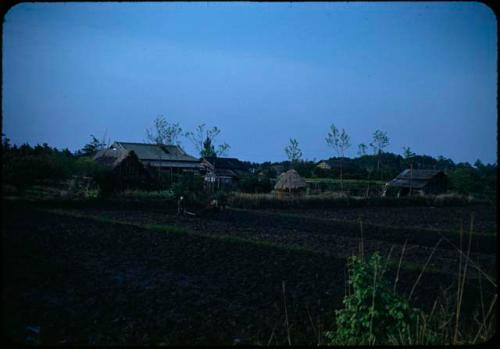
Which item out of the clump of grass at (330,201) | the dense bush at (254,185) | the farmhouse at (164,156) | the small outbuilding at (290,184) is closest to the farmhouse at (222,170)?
the farmhouse at (164,156)

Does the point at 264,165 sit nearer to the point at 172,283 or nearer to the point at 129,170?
the point at 129,170

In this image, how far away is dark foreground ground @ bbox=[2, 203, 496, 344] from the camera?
4.47m

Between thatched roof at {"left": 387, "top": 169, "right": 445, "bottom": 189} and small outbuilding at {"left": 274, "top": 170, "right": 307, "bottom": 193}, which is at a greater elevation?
thatched roof at {"left": 387, "top": 169, "right": 445, "bottom": 189}

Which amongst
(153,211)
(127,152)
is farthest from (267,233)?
(127,152)

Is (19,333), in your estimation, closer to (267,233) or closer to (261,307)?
(261,307)

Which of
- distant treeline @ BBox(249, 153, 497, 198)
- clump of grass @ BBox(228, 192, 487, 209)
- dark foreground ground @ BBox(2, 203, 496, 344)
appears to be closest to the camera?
dark foreground ground @ BBox(2, 203, 496, 344)

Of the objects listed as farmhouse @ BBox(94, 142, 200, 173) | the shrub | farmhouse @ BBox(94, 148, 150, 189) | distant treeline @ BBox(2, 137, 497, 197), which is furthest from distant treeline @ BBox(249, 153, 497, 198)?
the shrub

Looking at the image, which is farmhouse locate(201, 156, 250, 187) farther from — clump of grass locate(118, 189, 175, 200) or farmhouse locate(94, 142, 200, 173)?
clump of grass locate(118, 189, 175, 200)

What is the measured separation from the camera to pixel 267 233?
1370 centimetres

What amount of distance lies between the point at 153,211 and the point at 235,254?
1052 centimetres

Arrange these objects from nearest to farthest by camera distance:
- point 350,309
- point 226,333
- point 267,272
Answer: point 350,309
point 226,333
point 267,272

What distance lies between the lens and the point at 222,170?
135ft

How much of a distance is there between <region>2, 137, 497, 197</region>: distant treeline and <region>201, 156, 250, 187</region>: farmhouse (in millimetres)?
2590

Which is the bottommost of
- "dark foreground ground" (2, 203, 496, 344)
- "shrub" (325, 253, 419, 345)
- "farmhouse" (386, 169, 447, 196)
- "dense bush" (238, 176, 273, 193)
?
"dark foreground ground" (2, 203, 496, 344)
